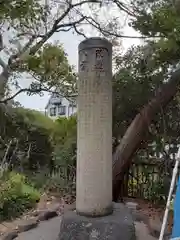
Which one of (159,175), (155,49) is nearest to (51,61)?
(155,49)

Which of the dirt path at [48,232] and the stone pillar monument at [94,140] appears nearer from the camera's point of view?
the stone pillar monument at [94,140]

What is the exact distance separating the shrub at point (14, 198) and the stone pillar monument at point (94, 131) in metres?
2.09

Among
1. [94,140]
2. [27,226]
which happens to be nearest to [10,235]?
[27,226]

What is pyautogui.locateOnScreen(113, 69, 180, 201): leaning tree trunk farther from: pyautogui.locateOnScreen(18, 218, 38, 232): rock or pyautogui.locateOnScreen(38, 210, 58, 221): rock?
pyautogui.locateOnScreen(18, 218, 38, 232): rock

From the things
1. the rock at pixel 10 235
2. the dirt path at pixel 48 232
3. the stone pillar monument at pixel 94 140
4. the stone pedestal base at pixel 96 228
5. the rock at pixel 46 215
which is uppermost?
the stone pillar monument at pixel 94 140

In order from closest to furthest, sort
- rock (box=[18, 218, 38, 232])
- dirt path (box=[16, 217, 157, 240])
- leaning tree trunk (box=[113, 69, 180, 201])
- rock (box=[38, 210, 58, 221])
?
dirt path (box=[16, 217, 157, 240]) < rock (box=[18, 218, 38, 232]) < rock (box=[38, 210, 58, 221]) < leaning tree trunk (box=[113, 69, 180, 201])

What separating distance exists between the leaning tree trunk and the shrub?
5.88 feet

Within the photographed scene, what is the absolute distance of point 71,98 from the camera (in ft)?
24.4

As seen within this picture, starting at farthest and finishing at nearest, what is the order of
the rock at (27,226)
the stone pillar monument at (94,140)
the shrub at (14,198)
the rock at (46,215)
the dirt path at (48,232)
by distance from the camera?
1. the shrub at (14,198)
2. the rock at (46,215)
3. the rock at (27,226)
4. the dirt path at (48,232)
5. the stone pillar monument at (94,140)

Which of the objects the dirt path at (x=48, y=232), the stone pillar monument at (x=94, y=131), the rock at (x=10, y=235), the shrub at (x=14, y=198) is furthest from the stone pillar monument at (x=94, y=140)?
the shrub at (x=14, y=198)

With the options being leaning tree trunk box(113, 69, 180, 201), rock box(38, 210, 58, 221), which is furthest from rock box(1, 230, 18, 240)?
leaning tree trunk box(113, 69, 180, 201)

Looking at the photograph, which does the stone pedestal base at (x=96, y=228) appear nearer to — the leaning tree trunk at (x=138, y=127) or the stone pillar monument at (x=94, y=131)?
the stone pillar monument at (x=94, y=131)

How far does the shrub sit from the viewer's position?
16.4ft

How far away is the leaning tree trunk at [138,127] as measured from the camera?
5.43 m
